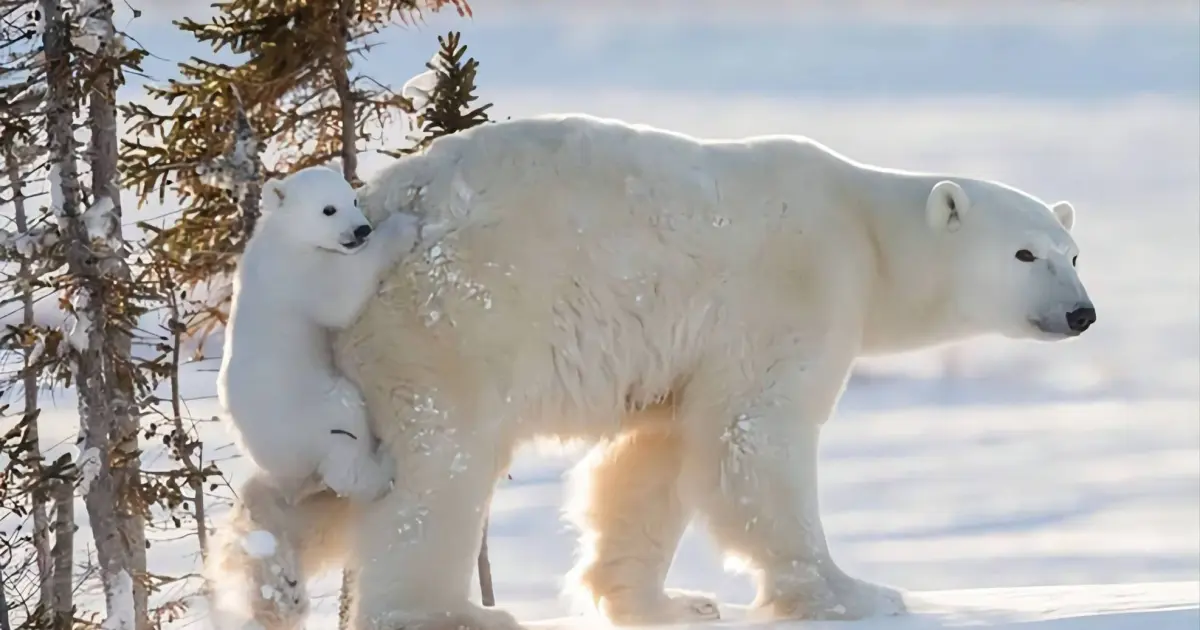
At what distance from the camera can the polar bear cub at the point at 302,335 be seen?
514 centimetres

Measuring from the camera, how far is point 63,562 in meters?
11.7

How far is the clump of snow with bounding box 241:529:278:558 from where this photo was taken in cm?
542

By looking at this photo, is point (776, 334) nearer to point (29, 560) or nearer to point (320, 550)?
point (320, 550)

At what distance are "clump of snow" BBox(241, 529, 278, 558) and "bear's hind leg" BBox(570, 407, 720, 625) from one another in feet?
5.50

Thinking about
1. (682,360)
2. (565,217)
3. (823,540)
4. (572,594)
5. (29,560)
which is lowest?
(29,560)

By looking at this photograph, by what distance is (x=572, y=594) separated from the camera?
6.73 m

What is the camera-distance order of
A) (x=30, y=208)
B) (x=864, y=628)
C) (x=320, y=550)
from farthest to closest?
(x=30, y=208) < (x=320, y=550) < (x=864, y=628)

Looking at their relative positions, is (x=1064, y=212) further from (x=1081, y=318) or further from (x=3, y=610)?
(x=3, y=610)

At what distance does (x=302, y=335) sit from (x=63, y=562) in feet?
24.4

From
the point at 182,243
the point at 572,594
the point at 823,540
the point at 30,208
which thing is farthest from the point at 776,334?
the point at 30,208

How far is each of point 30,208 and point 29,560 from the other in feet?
21.8

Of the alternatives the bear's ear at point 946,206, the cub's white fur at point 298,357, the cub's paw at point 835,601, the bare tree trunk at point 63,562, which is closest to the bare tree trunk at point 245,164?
the bare tree trunk at point 63,562

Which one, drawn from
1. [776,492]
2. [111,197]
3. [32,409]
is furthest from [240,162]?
[32,409]

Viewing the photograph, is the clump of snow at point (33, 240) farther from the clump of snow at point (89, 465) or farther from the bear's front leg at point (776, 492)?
the bear's front leg at point (776, 492)
